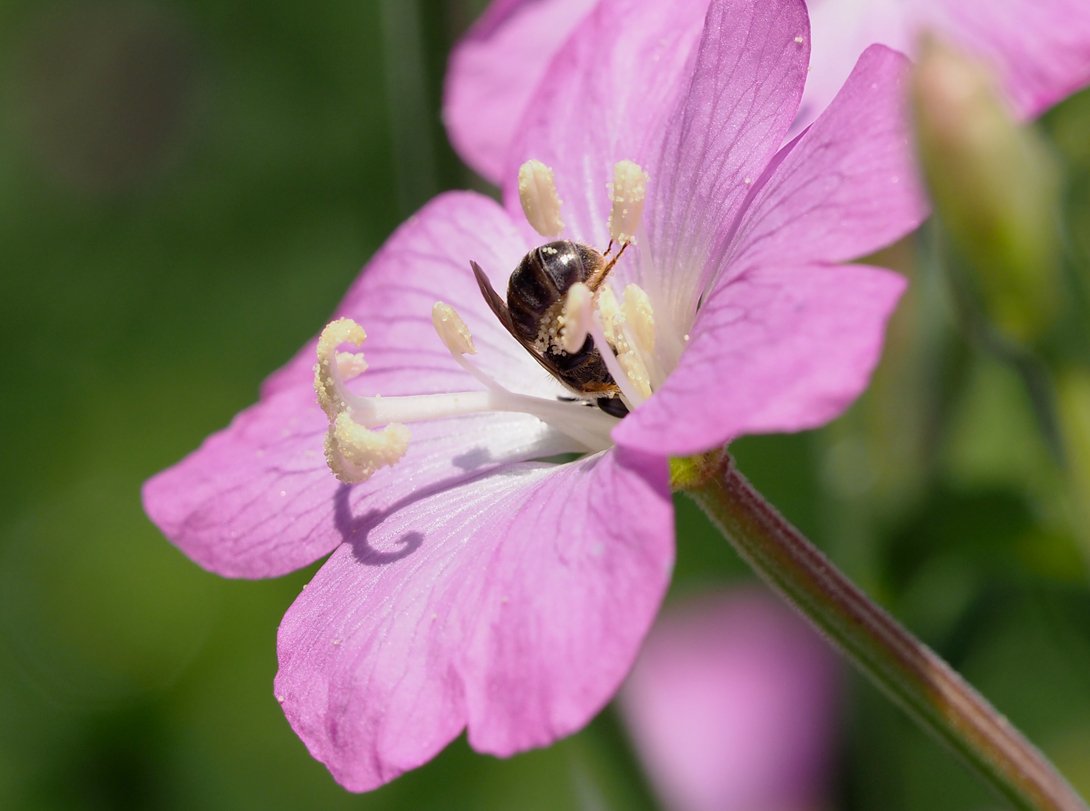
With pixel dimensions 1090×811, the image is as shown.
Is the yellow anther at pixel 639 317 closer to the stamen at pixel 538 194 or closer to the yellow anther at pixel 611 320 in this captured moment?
the yellow anther at pixel 611 320

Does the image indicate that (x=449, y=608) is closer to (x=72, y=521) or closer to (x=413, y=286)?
(x=413, y=286)

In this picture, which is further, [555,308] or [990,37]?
[990,37]

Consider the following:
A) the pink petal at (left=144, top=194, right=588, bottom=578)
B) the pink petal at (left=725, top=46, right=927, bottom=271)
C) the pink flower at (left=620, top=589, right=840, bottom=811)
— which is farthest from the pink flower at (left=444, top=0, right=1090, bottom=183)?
the pink flower at (left=620, top=589, right=840, bottom=811)

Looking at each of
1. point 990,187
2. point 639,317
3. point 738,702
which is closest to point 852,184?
point 990,187

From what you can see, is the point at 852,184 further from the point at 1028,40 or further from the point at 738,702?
the point at 738,702

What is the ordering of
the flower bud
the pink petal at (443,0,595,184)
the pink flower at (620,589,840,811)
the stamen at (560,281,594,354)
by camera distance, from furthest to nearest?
the pink flower at (620,589,840,811) < the pink petal at (443,0,595,184) < the stamen at (560,281,594,354) < the flower bud

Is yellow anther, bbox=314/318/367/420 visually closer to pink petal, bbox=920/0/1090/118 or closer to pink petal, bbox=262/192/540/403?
pink petal, bbox=262/192/540/403

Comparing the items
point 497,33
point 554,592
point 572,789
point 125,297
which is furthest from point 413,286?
point 125,297
